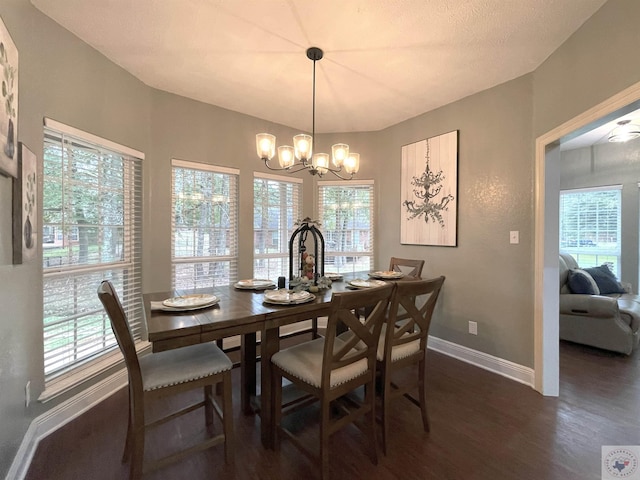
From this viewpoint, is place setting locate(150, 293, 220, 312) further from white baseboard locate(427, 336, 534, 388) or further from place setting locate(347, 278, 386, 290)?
white baseboard locate(427, 336, 534, 388)

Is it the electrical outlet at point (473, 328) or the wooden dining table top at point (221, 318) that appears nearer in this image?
the wooden dining table top at point (221, 318)

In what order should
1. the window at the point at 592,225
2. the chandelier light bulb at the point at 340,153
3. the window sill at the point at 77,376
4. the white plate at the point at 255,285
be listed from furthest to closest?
the window at the point at 592,225
the chandelier light bulb at the point at 340,153
the white plate at the point at 255,285
the window sill at the point at 77,376

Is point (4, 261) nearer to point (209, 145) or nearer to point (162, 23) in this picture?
point (162, 23)

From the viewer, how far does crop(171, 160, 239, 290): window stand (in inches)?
115

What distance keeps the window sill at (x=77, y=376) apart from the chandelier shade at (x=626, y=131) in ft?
18.8

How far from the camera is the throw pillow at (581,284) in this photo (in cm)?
326

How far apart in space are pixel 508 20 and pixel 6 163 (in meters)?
2.88

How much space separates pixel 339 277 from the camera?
260 centimetres

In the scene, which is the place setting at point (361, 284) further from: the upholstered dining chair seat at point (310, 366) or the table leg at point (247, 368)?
the table leg at point (247, 368)

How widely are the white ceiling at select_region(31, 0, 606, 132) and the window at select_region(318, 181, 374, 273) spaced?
1.23 m

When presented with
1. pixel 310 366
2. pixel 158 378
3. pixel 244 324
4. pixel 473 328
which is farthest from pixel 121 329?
pixel 473 328

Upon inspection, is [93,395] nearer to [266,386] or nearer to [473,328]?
[266,386]

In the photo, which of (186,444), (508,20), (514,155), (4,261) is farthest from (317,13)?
(186,444)

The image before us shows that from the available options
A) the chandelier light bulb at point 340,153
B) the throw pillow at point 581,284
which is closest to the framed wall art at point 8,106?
the chandelier light bulb at point 340,153
